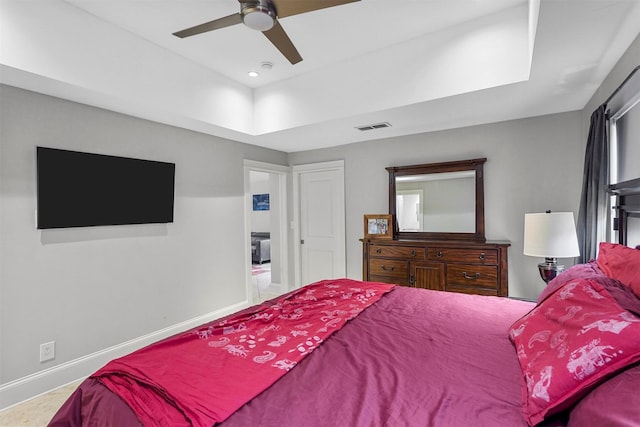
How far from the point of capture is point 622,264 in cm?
144

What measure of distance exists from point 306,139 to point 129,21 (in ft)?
7.21

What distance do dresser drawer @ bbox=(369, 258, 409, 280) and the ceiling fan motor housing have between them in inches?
110

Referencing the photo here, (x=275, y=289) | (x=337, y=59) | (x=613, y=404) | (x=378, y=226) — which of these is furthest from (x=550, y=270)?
(x=275, y=289)

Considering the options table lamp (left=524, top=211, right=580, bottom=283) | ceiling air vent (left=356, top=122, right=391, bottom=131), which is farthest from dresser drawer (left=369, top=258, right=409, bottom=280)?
ceiling air vent (left=356, top=122, right=391, bottom=131)

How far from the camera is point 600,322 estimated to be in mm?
991

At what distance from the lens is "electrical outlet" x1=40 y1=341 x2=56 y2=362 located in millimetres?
2445

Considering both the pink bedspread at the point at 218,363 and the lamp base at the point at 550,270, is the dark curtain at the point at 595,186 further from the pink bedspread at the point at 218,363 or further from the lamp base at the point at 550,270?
the pink bedspread at the point at 218,363

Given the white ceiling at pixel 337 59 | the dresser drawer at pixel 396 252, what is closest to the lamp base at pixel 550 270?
the dresser drawer at pixel 396 252

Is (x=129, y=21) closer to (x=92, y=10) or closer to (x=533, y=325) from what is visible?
(x=92, y=10)

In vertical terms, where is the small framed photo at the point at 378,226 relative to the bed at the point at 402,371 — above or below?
above

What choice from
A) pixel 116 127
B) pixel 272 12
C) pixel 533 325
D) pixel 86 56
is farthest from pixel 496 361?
pixel 116 127

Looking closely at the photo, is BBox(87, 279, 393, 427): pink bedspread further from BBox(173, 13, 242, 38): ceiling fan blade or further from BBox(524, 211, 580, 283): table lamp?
BBox(173, 13, 242, 38): ceiling fan blade

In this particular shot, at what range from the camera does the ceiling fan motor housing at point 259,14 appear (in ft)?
5.69

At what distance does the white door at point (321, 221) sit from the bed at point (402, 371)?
9.46 feet
